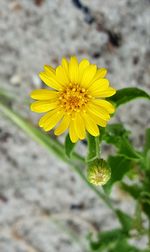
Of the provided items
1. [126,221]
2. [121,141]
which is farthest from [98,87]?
[126,221]

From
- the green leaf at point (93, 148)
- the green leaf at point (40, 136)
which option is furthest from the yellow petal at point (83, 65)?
the green leaf at point (40, 136)

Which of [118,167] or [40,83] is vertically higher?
[40,83]

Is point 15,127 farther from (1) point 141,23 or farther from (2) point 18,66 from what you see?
(1) point 141,23

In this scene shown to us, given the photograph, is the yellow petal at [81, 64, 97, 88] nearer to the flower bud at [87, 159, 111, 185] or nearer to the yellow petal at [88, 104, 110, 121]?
the yellow petal at [88, 104, 110, 121]

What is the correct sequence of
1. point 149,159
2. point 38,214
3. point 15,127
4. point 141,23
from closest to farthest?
1. point 149,159
2. point 141,23
3. point 15,127
4. point 38,214

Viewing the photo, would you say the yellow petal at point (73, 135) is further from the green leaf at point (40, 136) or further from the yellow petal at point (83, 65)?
the green leaf at point (40, 136)

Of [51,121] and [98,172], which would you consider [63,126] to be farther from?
[98,172]

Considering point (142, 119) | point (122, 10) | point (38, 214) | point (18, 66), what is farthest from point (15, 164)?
point (122, 10)

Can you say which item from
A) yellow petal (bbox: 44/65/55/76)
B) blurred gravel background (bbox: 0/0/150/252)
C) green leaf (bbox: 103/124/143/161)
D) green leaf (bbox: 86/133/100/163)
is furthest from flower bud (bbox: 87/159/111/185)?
blurred gravel background (bbox: 0/0/150/252)
